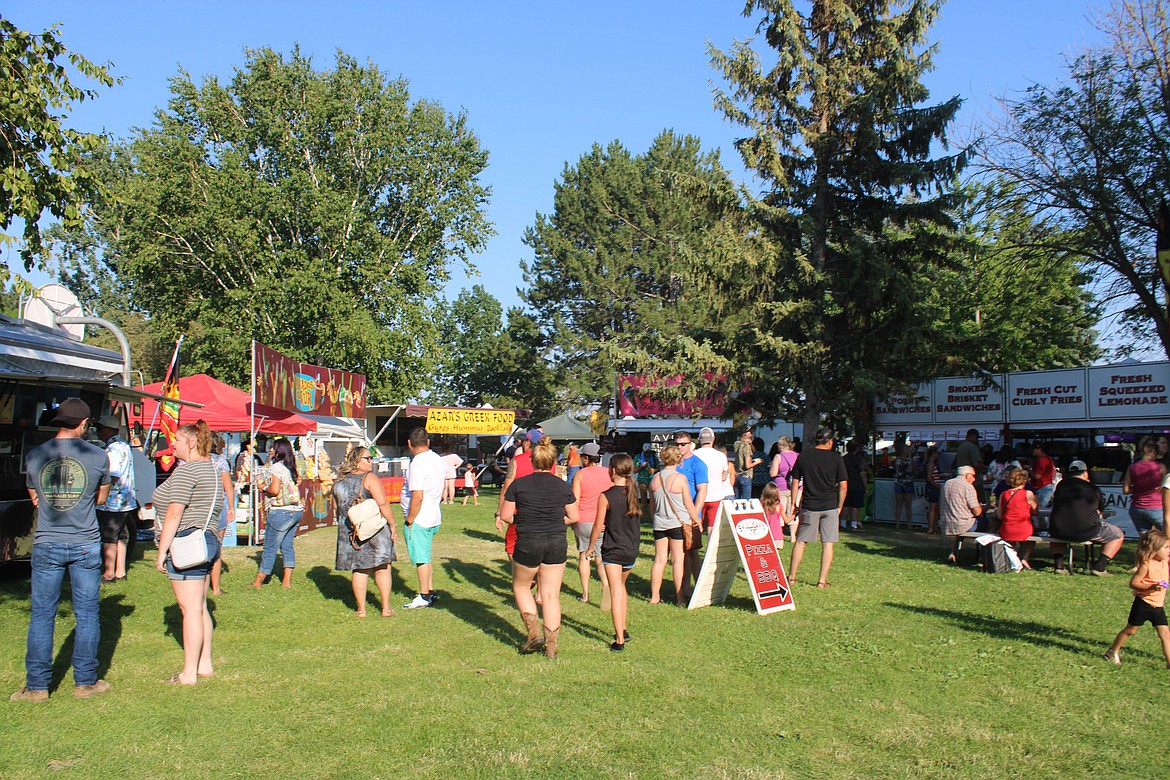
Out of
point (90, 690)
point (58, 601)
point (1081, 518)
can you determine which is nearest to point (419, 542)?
point (90, 690)

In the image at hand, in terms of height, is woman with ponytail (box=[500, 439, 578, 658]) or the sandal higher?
woman with ponytail (box=[500, 439, 578, 658])

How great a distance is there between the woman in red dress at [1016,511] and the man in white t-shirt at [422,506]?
729 cm

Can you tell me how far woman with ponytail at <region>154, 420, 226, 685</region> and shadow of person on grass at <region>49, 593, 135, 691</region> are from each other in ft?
1.89

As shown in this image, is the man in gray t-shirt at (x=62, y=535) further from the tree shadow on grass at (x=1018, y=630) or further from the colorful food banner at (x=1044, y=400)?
the colorful food banner at (x=1044, y=400)

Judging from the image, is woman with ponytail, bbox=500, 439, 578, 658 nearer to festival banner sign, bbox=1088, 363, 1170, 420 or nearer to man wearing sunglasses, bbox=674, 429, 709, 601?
man wearing sunglasses, bbox=674, 429, 709, 601

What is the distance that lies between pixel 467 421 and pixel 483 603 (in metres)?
18.2

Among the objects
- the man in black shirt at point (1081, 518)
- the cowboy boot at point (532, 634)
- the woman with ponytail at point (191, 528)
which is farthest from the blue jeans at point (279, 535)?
the man in black shirt at point (1081, 518)

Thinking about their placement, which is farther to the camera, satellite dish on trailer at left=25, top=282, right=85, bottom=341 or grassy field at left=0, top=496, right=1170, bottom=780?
satellite dish on trailer at left=25, top=282, right=85, bottom=341

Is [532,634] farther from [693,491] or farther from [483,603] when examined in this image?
[693,491]

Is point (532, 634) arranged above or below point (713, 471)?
below

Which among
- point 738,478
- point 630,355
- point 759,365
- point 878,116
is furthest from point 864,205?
point 738,478

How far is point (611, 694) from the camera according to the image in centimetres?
595

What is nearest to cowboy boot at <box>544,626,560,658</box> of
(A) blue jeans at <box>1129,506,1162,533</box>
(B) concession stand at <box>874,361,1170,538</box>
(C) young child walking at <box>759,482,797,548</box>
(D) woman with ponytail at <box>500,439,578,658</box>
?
(D) woman with ponytail at <box>500,439,578,658</box>

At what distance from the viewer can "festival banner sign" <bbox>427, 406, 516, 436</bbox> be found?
2661cm
